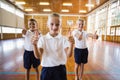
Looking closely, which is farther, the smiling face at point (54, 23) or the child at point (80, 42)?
the child at point (80, 42)

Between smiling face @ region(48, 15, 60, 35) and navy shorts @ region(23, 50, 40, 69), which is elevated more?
smiling face @ region(48, 15, 60, 35)

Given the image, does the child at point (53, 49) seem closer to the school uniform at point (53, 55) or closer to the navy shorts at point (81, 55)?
the school uniform at point (53, 55)

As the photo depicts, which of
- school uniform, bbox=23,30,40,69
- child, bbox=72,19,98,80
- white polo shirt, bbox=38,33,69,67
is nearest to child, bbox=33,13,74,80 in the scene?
white polo shirt, bbox=38,33,69,67

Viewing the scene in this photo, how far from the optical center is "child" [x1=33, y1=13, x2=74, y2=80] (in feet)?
4.51

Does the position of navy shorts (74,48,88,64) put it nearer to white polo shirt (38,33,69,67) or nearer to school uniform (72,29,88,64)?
school uniform (72,29,88,64)

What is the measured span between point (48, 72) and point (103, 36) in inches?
619

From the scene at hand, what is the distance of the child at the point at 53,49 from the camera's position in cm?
138

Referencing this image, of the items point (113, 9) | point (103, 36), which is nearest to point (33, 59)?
point (113, 9)

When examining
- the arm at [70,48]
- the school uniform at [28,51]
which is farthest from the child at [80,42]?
the arm at [70,48]

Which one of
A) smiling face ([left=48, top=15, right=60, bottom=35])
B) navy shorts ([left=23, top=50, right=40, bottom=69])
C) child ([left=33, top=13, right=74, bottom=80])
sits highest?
smiling face ([left=48, top=15, right=60, bottom=35])

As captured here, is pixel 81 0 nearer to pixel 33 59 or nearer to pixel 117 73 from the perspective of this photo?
pixel 117 73

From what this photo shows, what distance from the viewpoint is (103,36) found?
52.8 ft

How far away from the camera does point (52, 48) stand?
140cm

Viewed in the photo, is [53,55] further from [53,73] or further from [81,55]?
[81,55]
